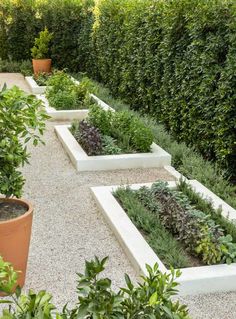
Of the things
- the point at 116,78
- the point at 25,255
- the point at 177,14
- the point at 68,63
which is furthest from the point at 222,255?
the point at 68,63

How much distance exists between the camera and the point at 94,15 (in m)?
12.7

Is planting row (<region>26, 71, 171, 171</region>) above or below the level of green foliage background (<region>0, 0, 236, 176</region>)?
below

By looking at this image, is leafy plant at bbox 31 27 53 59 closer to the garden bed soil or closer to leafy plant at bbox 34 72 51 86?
leafy plant at bbox 34 72 51 86

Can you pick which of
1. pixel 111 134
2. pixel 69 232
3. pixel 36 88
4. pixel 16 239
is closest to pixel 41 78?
pixel 36 88

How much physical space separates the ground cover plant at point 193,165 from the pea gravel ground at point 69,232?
328 millimetres

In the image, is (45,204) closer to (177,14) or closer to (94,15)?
(177,14)

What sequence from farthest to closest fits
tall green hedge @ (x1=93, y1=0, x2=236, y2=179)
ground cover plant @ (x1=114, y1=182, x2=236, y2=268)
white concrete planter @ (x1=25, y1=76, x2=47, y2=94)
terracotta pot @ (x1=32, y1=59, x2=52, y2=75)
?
terracotta pot @ (x1=32, y1=59, x2=52, y2=75) → white concrete planter @ (x1=25, y1=76, x2=47, y2=94) → tall green hedge @ (x1=93, y1=0, x2=236, y2=179) → ground cover plant @ (x1=114, y1=182, x2=236, y2=268)

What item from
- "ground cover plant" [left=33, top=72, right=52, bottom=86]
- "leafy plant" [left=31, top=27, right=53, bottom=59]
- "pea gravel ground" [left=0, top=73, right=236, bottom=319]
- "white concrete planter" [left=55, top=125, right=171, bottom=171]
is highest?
"leafy plant" [left=31, top=27, right=53, bottom=59]

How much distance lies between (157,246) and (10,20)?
41.7ft

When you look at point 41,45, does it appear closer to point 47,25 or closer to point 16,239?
point 47,25

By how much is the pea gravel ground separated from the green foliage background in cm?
93

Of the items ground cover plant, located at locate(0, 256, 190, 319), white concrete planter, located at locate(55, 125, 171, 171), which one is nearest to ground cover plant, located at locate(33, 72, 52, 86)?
white concrete planter, located at locate(55, 125, 171, 171)

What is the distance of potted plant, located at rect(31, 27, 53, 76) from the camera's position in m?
14.0

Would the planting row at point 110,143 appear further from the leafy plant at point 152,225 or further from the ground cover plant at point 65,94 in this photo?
the ground cover plant at point 65,94
